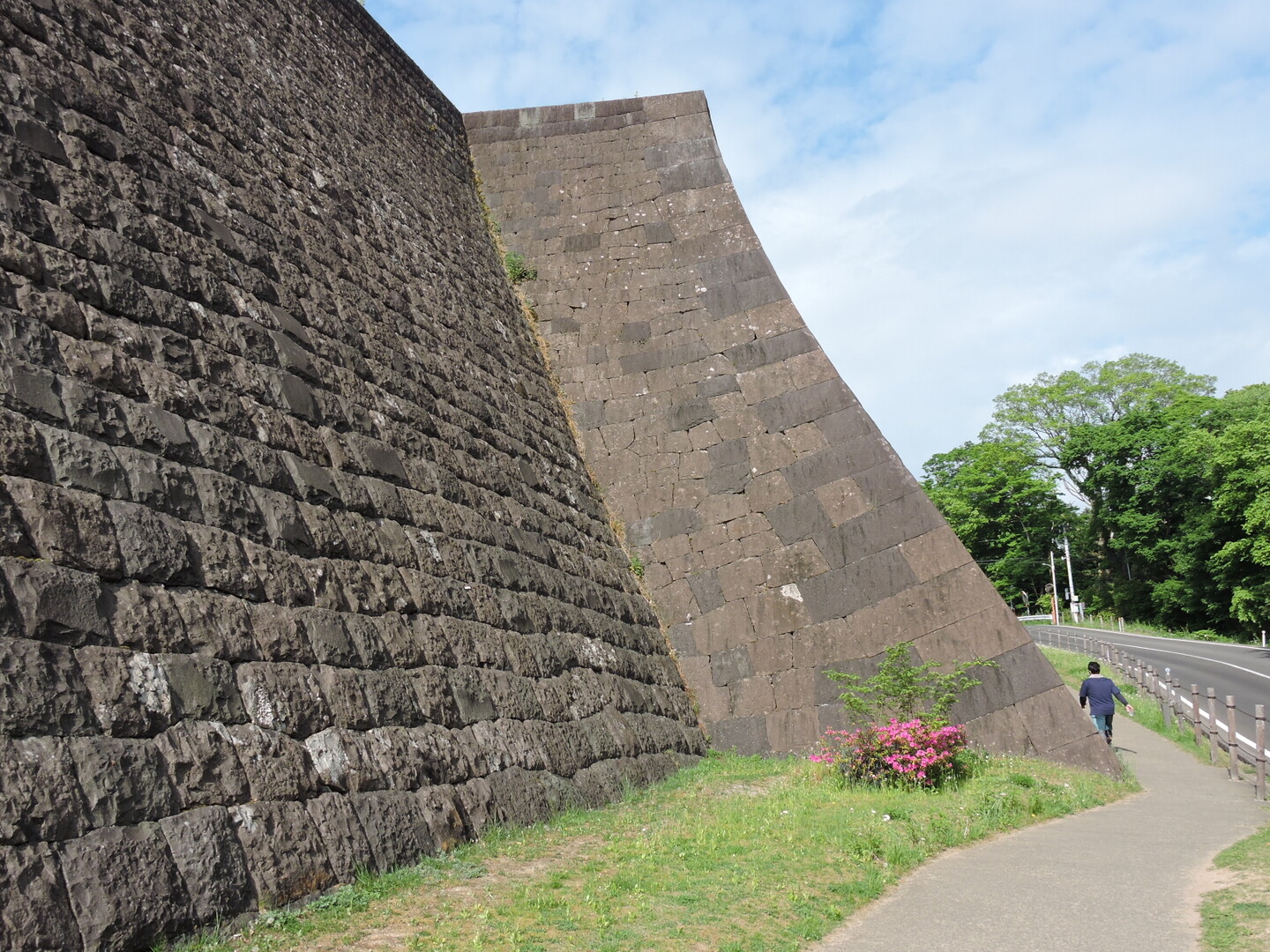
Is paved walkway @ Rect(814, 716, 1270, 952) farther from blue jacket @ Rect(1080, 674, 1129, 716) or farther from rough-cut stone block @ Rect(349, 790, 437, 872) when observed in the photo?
blue jacket @ Rect(1080, 674, 1129, 716)

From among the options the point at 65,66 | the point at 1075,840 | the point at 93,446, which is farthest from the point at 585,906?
the point at 65,66

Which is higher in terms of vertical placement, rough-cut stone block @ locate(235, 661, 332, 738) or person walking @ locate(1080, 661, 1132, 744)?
rough-cut stone block @ locate(235, 661, 332, 738)

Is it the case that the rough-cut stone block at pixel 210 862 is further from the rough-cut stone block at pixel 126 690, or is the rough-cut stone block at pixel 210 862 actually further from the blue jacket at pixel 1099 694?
the blue jacket at pixel 1099 694

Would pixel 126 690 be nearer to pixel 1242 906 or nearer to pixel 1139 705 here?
pixel 1242 906

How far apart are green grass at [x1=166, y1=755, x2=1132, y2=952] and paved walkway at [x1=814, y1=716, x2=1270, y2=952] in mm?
231

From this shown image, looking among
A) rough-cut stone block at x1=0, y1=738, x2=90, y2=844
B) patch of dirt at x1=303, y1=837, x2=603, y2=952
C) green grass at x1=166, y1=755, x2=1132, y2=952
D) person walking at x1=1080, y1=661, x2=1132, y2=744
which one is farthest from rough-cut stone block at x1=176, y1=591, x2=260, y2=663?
person walking at x1=1080, y1=661, x2=1132, y2=744

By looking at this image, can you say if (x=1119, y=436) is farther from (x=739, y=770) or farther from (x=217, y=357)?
(x=217, y=357)

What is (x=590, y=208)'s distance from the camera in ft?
45.7

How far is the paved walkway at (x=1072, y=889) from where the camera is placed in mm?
4863

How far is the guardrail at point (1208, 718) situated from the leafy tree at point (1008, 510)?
3131 centimetres

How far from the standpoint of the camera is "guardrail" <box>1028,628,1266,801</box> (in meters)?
9.64

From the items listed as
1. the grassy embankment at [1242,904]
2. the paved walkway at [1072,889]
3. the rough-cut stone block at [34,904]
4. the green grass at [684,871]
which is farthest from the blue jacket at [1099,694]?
the rough-cut stone block at [34,904]

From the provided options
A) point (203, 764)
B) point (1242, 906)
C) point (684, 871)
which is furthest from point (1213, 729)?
point (203, 764)

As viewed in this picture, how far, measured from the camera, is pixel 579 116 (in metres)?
14.7
